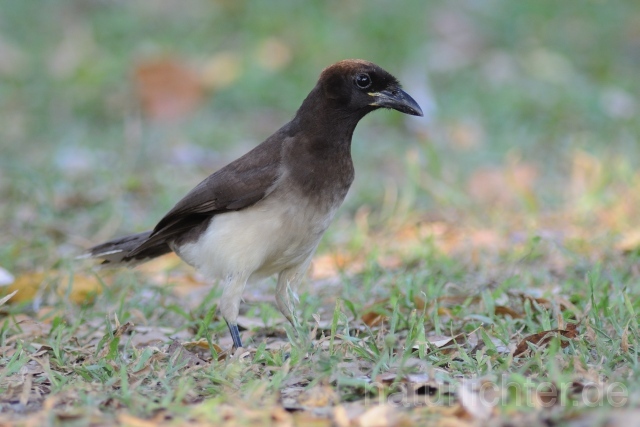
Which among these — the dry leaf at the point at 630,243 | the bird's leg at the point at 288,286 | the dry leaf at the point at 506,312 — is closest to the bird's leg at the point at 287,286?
the bird's leg at the point at 288,286

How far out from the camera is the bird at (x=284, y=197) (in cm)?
438

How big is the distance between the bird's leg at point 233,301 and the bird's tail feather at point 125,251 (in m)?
0.66

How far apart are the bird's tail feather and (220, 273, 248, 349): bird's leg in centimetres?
66

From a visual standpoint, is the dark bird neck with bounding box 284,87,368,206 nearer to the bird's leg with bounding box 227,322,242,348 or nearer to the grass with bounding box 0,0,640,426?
the grass with bounding box 0,0,640,426

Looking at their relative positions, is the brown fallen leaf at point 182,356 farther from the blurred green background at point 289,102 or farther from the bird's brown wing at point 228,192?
the blurred green background at point 289,102

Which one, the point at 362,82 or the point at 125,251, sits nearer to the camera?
the point at 362,82

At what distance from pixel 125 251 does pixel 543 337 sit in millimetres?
2303

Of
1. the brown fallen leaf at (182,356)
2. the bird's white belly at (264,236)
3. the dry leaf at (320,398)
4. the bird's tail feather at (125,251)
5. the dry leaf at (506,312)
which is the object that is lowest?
the dry leaf at (506,312)

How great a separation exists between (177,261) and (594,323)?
2.88 meters

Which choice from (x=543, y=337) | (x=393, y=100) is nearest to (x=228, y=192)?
(x=393, y=100)

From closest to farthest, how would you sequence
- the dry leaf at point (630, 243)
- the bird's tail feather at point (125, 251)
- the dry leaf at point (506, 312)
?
1. the dry leaf at point (506, 312)
2. the bird's tail feather at point (125, 251)
3. the dry leaf at point (630, 243)

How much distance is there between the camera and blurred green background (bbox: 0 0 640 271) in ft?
21.8

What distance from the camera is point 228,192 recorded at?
4500mm

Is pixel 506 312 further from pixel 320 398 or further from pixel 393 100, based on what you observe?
pixel 320 398
